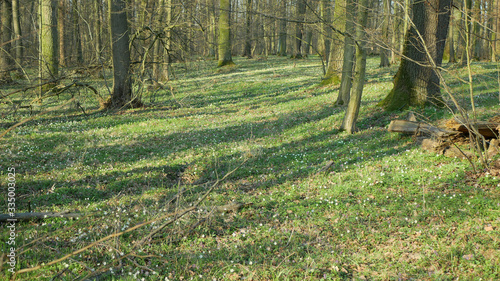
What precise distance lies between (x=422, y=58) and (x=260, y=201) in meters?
8.09

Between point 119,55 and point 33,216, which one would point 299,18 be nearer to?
point 119,55

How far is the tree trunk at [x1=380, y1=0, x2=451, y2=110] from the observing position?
36.6 feet

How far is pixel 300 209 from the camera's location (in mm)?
6555

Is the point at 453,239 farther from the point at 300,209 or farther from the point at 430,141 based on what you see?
the point at 430,141

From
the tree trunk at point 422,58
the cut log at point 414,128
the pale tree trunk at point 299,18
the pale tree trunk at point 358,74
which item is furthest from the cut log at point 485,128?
the pale tree trunk at point 299,18

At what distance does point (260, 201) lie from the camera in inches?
281

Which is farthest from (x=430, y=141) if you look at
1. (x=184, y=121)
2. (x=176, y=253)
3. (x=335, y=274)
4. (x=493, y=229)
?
(x=184, y=121)

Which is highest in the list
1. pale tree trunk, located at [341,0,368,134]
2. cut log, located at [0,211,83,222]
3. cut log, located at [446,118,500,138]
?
pale tree trunk, located at [341,0,368,134]

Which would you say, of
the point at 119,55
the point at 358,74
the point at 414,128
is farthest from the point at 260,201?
the point at 119,55

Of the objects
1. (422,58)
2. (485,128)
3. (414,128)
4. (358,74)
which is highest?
→ (422,58)

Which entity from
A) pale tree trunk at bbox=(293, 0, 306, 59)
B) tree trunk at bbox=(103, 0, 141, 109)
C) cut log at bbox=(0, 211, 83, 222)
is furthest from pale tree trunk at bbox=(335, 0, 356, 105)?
cut log at bbox=(0, 211, 83, 222)

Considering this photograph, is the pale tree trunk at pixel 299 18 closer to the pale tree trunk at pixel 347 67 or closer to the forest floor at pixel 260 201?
the pale tree trunk at pixel 347 67

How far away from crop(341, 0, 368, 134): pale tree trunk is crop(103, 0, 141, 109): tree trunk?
10.8 metres

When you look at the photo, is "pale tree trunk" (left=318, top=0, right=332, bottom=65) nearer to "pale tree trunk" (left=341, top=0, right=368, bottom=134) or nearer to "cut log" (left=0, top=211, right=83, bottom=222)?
"pale tree trunk" (left=341, top=0, right=368, bottom=134)
